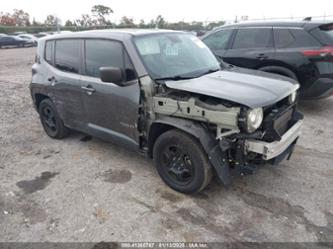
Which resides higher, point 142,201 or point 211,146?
point 211,146

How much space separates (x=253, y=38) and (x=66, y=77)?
4077 mm

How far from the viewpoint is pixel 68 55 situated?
4469mm

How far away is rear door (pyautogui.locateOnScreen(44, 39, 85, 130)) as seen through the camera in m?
4.32

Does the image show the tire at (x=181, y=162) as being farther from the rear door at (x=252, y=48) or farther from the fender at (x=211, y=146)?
the rear door at (x=252, y=48)

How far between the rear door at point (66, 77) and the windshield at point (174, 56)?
3.76 ft

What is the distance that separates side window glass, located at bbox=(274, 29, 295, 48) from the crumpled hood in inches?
105

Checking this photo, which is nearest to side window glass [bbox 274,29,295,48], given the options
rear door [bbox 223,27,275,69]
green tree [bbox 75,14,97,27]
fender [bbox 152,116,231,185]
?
rear door [bbox 223,27,275,69]

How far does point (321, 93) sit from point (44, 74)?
16.5 feet

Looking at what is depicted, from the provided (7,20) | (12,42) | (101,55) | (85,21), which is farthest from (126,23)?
(101,55)

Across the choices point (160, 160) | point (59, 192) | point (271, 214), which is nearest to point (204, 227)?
point (271, 214)

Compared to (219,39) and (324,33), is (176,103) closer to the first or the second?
(324,33)

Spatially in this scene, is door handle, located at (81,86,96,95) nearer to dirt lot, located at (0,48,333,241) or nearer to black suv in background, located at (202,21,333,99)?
dirt lot, located at (0,48,333,241)

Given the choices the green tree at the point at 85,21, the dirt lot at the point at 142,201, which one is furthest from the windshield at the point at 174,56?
the green tree at the point at 85,21

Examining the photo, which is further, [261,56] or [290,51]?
[261,56]
